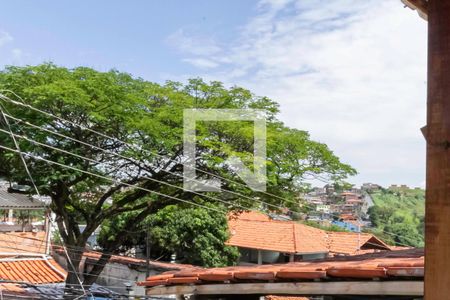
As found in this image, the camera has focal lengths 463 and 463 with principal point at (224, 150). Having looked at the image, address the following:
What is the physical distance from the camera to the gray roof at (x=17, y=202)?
37.1ft

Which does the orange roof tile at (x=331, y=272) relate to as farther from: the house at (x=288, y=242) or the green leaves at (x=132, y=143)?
the house at (x=288, y=242)

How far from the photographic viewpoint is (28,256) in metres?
10.8

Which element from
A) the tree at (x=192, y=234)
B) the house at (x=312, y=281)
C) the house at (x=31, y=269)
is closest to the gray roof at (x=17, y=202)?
the house at (x=31, y=269)

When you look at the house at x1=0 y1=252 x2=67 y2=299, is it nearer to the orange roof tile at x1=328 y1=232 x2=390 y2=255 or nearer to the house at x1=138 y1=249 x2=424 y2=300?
the house at x1=138 y1=249 x2=424 y2=300

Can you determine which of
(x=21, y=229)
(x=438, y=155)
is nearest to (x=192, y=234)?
(x=21, y=229)

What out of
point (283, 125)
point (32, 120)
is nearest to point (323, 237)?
point (283, 125)

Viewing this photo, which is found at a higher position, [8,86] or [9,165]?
[8,86]

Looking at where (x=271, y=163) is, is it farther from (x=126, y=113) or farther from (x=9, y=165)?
(x=9, y=165)

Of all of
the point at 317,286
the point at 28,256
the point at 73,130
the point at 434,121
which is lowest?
the point at 28,256

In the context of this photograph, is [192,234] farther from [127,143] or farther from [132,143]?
[127,143]

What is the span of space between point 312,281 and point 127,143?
7.82 metres

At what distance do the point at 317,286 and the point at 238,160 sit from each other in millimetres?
→ 7256

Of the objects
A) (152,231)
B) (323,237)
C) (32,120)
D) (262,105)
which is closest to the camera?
(32,120)

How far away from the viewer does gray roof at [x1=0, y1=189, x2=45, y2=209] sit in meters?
11.3
